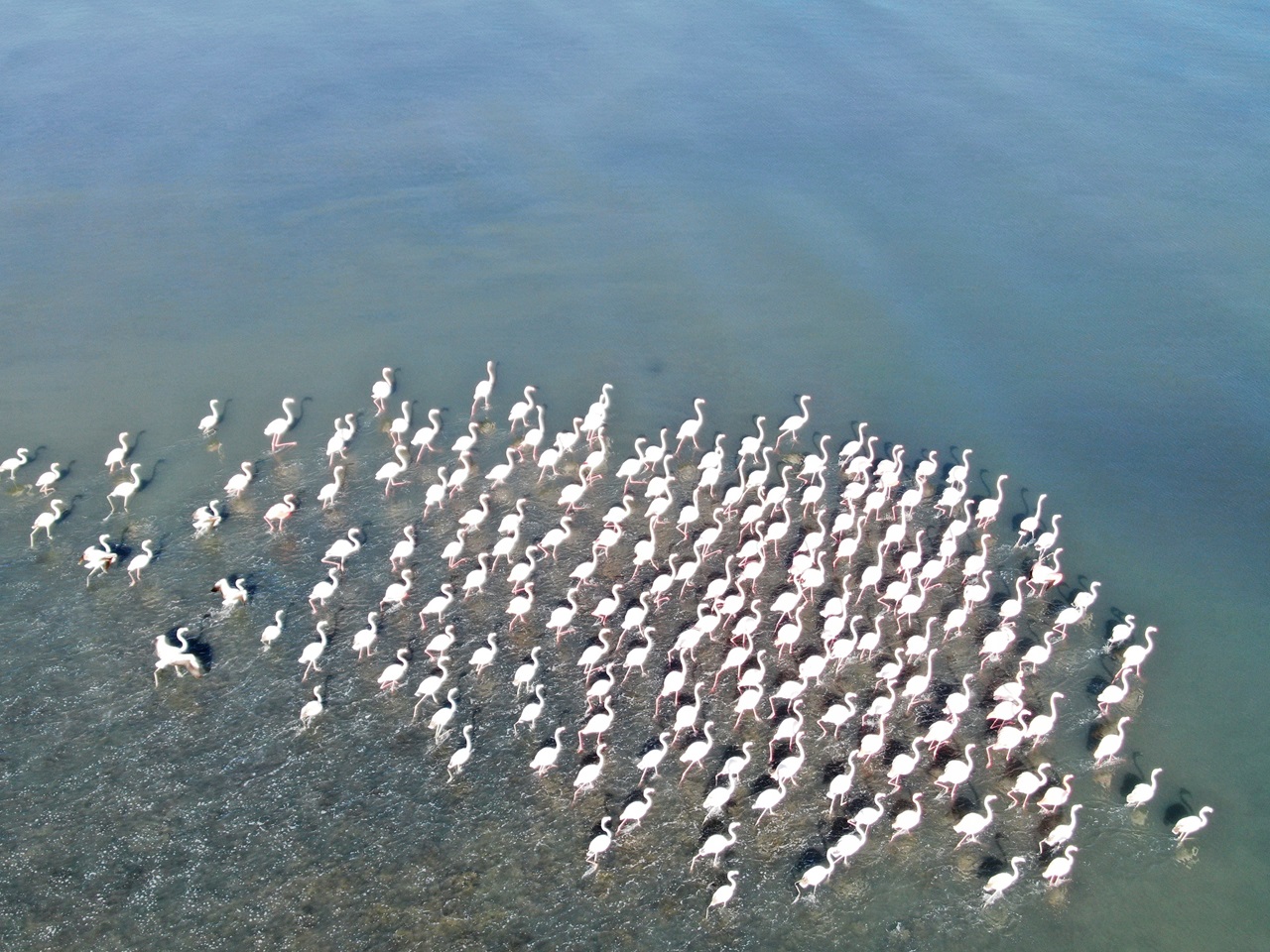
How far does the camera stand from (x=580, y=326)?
27.5 m

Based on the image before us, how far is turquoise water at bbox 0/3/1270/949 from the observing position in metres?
15.6

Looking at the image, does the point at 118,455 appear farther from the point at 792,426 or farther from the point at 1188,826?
the point at 1188,826

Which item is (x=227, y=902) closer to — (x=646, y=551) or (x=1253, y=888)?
(x=646, y=551)

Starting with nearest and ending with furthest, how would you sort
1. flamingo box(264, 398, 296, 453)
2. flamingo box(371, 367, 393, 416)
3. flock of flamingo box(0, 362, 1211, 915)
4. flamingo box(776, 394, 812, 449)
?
1. flock of flamingo box(0, 362, 1211, 915)
2. flamingo box(264, 398, 296, 453)
3. flamingo box(776, 394, 812, 449)
4. flamingo box(371, 367, 393, 416)

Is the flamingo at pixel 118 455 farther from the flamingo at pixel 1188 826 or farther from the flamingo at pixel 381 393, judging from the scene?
the flamingo at pixel 1188 826

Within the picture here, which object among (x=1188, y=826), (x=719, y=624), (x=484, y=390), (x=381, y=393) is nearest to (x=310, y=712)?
(x=719, y=624)

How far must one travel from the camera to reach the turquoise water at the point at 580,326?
51.1 feet

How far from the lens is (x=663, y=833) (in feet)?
52.3

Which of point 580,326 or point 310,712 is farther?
point 580,326

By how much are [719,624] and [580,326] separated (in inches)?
426

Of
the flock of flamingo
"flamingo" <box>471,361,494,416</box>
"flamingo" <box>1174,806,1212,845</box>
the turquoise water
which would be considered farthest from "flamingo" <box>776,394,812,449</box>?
"flamingo" <box>1174,806,1212,845</box>

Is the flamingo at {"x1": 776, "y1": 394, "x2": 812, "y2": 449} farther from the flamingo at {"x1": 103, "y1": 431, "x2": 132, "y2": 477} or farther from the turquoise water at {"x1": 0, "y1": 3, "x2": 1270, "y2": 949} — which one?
the flamingo at {"x1": 103, "y1": 431, "x2": 132, "y2": 477}

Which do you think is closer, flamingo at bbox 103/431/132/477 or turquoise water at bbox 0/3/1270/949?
turquoise water at bbox 0/3/1270/949

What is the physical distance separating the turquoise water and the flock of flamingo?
63 centimetres
